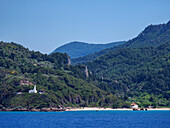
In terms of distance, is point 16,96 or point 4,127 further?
point 16,96

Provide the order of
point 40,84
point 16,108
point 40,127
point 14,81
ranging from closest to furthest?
point 40,127
point 16,108
point 14,81
point 40,84

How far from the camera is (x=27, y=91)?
180 m

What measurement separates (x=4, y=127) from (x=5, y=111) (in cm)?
7760

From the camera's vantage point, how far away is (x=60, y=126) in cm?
10000

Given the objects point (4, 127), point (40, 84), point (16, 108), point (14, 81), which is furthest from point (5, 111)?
point (4, 127)

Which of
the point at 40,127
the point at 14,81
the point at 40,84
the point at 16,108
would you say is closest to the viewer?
the point at 40,127

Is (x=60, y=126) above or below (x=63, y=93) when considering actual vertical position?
below

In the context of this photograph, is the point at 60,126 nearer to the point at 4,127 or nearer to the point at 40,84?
the point at 4,127

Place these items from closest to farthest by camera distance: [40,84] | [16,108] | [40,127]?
[40,127], [16,108], [40,84]

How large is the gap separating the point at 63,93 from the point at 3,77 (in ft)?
100

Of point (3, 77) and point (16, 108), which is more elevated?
point (3, 77)

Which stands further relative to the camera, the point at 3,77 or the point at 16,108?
the point at 3,77

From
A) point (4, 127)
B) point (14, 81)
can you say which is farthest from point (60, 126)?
point (14, 81)

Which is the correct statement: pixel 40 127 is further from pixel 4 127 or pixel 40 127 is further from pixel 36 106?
pixel 36 106
